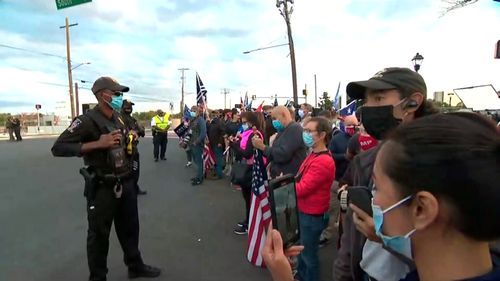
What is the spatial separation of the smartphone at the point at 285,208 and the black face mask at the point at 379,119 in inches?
21.9

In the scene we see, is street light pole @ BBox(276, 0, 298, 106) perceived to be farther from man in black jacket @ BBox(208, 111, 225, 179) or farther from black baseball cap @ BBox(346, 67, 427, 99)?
black baseball cap @ BBox(346, 67, 427, 99)

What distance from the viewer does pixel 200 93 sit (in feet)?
39.4

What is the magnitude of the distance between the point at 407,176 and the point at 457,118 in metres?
0.21

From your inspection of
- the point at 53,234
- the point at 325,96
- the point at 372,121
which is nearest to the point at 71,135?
the point at 53,234

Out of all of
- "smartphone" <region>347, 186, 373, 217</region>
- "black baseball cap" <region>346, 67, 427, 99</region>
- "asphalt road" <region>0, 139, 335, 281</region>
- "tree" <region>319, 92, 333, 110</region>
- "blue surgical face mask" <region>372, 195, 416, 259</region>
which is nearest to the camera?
"blue surgical face mask" <region>372, 195, 416, 259</region>

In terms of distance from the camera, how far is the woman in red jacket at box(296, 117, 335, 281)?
3805 millimetres

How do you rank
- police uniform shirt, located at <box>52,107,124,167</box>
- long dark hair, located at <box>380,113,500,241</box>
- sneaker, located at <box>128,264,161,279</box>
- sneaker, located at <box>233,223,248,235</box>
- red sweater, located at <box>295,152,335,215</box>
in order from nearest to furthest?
long dark hair, located at <box>380,113,500,241</box>
red sweater, located at <box>295,152,335,215</box>
police uniform shirt, located at <box>52,107,124,167</box>
sneaker, located at <box>128,264,161,279</box>
sneaker, located at <box>233,223,248,235</box>

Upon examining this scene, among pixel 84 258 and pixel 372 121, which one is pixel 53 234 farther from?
pixel 372 121

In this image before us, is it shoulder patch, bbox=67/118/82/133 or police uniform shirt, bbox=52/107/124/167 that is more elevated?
shoulder patch, bbox=67/118/82/133

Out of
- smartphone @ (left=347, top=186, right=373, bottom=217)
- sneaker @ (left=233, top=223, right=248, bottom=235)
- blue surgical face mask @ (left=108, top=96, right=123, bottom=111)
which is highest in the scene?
blue surgical face mask @ (left=108, top=96, right=123, bottom=111)

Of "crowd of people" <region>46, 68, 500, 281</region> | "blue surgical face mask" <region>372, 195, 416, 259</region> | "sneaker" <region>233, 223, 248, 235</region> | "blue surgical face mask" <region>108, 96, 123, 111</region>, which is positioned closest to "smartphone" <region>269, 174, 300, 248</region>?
"crowd of people" <region>46, 68, 500, 281</region>

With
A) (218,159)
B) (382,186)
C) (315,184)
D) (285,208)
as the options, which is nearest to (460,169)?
(382,186)

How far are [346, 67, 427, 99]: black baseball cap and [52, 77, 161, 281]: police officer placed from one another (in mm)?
2810

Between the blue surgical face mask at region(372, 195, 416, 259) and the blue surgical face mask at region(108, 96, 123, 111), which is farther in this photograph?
the blue surgical face mask at region(108, 96, 123, 111)
